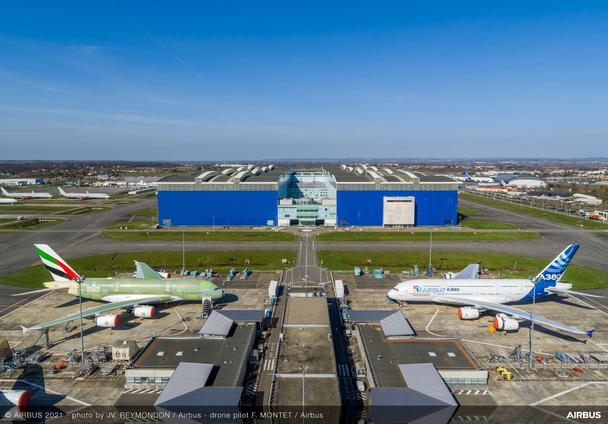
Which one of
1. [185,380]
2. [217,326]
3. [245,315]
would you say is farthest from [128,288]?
[185,380]

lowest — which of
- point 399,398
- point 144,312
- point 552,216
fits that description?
point 144,312

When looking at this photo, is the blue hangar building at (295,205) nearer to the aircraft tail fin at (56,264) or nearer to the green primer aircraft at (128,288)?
the aircraft tail fin at (56,264)

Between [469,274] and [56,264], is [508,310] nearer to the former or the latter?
[469,274]

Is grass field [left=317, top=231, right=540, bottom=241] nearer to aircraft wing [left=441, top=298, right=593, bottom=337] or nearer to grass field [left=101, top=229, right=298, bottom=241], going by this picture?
grass field [left=101, top=229, right=298, bottom=241]

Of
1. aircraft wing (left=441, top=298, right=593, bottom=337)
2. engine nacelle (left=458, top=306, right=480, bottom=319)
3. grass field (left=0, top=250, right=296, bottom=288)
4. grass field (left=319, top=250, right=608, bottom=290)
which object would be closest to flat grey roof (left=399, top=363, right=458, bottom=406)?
aircraft wing (left=441, top=298, right=593, bottom=337)

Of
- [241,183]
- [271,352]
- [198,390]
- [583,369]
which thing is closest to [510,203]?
[241,183]

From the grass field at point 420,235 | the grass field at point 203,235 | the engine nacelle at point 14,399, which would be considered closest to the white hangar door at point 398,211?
the grass field at point 420,235
